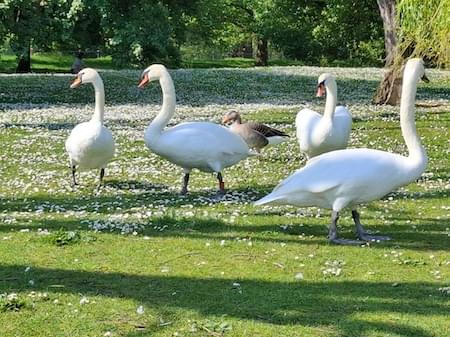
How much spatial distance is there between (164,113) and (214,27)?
55924mm

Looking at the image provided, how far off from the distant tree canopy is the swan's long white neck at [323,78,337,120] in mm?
2617

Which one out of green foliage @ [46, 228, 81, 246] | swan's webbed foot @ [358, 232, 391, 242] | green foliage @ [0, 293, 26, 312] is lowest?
green foliage @ [46, 228, 81, 246]

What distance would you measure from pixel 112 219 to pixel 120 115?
13864 mm

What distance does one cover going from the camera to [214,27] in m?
66.3

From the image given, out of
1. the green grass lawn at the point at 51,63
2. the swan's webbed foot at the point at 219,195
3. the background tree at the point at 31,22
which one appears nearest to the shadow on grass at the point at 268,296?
the swan's webbed foot at the point at 219,195

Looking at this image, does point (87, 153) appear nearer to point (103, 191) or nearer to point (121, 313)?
point (103, 191)

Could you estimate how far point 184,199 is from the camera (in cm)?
1105

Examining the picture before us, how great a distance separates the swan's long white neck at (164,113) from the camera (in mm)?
11148

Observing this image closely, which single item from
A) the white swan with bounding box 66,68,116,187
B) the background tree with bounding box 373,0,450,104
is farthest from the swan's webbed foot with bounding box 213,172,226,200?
the background tree with bounding box 373,0,450,104

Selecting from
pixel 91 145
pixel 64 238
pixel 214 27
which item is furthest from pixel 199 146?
pixel 214 27

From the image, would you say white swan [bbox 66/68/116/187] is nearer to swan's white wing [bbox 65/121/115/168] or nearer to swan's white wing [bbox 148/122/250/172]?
swan's white wing [bbox 65/121/115/168]

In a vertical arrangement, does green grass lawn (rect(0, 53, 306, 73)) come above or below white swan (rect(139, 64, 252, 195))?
below

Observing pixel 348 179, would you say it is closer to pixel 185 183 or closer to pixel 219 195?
pixel 219 195

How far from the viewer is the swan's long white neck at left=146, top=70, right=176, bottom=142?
11148mm
